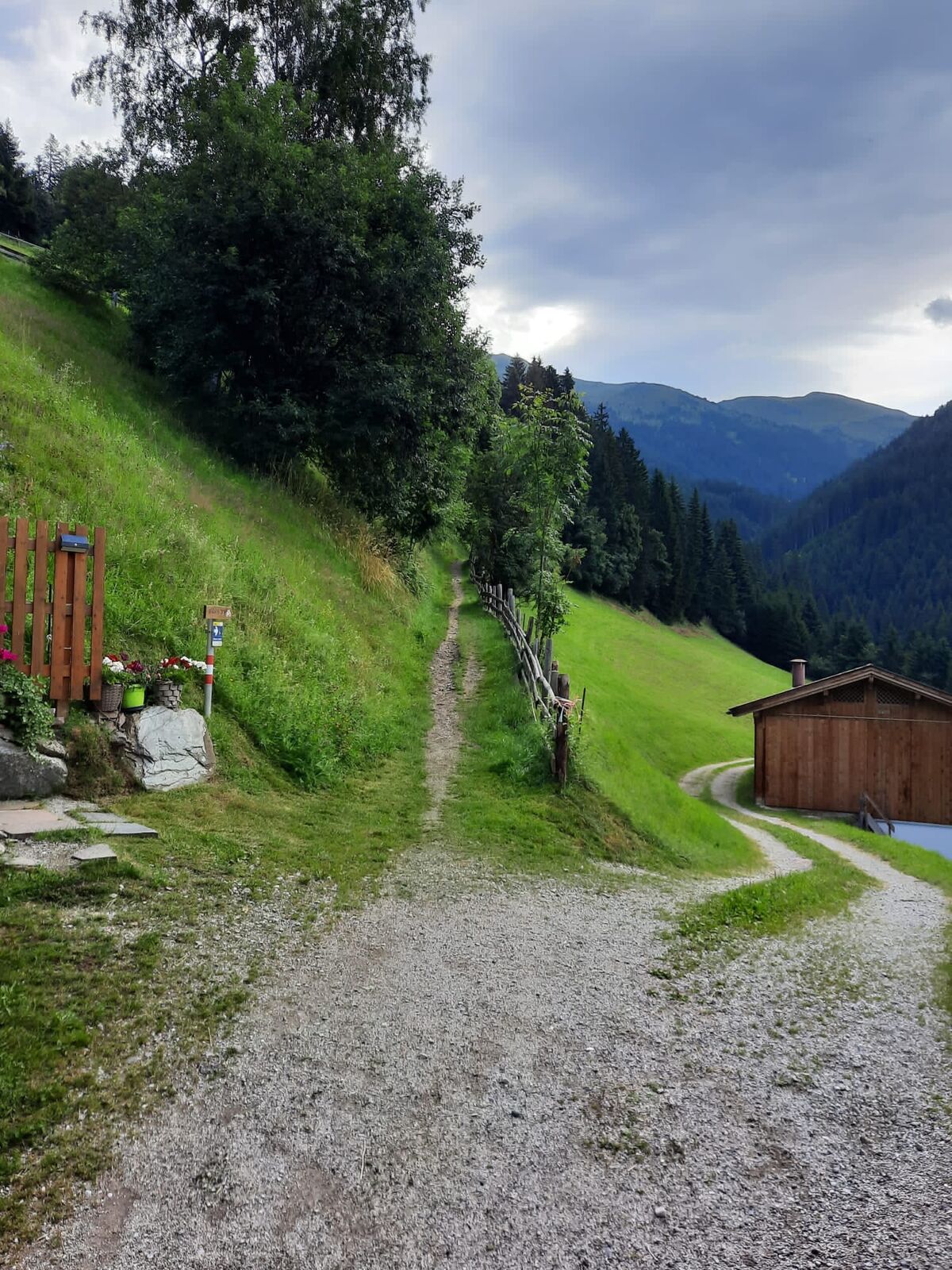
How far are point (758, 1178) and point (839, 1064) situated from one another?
174 centimetres

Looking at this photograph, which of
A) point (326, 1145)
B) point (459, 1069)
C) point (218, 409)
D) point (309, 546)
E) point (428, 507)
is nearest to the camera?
point (326, 1145)

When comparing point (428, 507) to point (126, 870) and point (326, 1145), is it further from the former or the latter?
point (326, 1145)

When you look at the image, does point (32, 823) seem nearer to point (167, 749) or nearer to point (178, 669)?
point (167, 749)

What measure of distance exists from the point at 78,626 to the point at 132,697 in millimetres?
1035

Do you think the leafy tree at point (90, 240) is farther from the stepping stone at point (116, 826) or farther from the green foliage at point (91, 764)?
the stepping stone at point (116, 826)

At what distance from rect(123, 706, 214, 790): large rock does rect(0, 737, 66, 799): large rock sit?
85 cm

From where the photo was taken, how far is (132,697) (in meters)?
8.46

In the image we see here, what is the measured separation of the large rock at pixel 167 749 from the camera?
329 inches

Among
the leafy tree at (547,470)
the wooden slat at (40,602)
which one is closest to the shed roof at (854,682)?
the leafy tree at (547,470)

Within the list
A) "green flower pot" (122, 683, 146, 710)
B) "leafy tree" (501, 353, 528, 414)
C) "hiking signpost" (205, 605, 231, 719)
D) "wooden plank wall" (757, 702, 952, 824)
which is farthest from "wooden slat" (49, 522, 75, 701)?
"leafy tree" (501, 353, 528, 414)

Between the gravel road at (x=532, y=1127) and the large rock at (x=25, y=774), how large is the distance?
369cm

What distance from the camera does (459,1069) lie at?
4.44 m

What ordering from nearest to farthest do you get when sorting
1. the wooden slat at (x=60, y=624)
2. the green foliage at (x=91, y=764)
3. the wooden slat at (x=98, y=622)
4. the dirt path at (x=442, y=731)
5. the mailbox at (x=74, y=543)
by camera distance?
1. the green foliage at (x=91, y=764)
2. the wooden slat at (x=60, y=624)
3. the wooden slat at (x=98, y=622)
4. the mailbox at (x=74, y=543)
5. the dirt path at (x=442, y=731)

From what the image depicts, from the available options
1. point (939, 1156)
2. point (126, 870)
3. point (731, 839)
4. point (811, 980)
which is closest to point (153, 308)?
point (126, 870)
